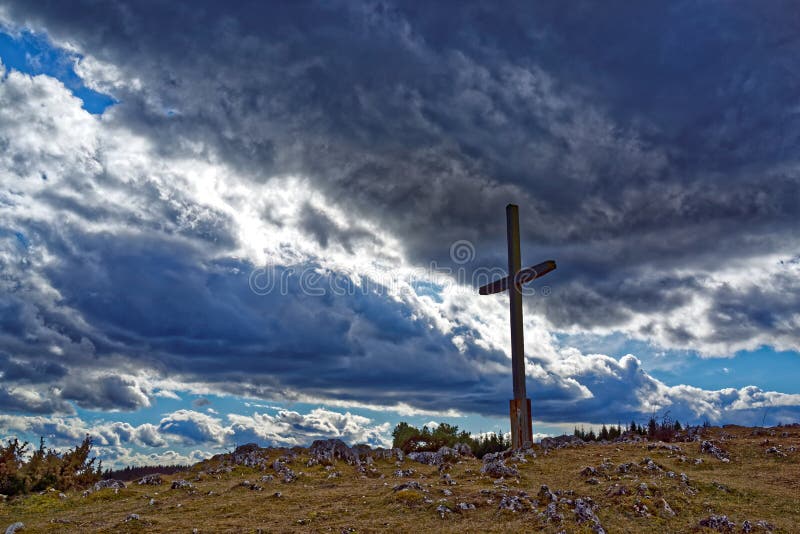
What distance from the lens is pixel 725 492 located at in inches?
666

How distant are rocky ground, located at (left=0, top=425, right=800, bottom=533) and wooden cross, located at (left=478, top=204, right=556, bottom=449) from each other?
1.66m

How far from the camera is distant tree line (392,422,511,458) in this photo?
31.7 m

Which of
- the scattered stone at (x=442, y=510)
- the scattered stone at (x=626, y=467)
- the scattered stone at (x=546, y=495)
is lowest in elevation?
the scattered stone at (x=442, y=510)

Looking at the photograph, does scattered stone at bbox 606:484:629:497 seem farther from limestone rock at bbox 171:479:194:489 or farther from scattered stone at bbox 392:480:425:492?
limestone rock at bbox 171:479:194:489

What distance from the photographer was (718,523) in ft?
45.6

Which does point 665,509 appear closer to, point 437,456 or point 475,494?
point 475,494

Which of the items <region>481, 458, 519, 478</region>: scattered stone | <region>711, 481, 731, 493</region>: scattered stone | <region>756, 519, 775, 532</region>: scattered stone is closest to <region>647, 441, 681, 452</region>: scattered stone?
<region>711, 481, 731, 493</region>: scattered stone

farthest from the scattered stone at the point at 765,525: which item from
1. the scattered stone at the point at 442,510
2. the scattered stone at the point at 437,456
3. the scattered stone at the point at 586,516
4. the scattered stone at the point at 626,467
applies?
the scattered stone at the point at 437,456

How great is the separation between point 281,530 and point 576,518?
740 centimetres

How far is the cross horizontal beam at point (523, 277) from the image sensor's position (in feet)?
90.1

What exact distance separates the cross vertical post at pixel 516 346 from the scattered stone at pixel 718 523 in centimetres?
1316

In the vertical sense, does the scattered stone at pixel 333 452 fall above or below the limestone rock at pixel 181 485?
above

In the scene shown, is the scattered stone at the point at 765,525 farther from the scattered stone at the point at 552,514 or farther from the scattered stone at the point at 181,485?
the scattered stone at the point at 181,485

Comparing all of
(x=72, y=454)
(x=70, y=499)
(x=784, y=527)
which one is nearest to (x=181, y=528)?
(x=70, y=499)
